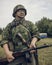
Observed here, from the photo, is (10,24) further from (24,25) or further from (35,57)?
(35,57)

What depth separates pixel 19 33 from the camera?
7.10 metres

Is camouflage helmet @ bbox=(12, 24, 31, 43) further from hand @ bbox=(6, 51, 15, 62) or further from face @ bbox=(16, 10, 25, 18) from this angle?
hand @ bbox=(6, 51, 15, 62)

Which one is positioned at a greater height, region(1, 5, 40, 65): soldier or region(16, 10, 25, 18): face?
region(16, 10, 25, 18): face

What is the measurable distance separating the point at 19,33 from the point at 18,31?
0.07 metres

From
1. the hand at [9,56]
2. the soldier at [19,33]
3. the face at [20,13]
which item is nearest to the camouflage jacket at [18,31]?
the soldier at [19,33]

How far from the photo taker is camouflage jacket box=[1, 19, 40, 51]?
7.14m

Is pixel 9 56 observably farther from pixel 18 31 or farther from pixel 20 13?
pixel 20 13

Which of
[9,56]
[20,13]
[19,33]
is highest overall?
[20,13]

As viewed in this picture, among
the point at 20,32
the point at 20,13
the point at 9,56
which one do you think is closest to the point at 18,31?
the point at 20,32

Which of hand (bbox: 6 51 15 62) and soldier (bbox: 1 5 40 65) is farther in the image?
soldier (bbox: 1 5 40 65)

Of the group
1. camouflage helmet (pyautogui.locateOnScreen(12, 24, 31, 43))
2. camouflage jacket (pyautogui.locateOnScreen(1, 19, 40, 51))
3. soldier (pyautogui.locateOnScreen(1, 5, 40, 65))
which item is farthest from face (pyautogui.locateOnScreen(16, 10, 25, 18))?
camouflage helmet (pyautogui.locateOnScreen(12, 24, 31, 43))

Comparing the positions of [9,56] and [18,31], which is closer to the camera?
[9,56]

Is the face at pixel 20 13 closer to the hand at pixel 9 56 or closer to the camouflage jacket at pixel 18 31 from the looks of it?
the camouflage jacket at pixel 18 31

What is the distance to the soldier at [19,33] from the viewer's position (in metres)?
7.11
